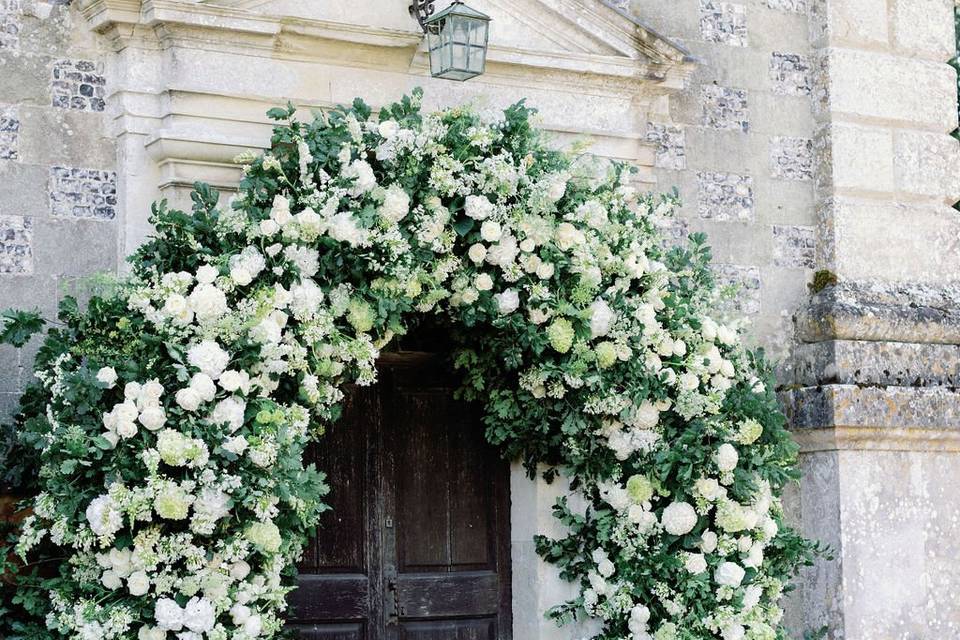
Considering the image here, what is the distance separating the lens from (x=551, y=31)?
5621 mm

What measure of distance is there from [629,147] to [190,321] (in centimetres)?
213

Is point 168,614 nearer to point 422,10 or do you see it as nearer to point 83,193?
point 83,193

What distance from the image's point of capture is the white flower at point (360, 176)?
4750mm

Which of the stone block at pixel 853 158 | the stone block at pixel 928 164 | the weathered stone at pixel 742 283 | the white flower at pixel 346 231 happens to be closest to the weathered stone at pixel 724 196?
the weathered stone at pixel 742 283

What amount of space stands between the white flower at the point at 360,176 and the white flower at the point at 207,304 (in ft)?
1.95

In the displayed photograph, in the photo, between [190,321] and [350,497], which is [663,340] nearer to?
[350,497]

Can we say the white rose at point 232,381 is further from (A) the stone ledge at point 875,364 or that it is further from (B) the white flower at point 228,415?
(A) the stone ledge at point 875,364

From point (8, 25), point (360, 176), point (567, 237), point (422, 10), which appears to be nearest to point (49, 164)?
point (8, 25)

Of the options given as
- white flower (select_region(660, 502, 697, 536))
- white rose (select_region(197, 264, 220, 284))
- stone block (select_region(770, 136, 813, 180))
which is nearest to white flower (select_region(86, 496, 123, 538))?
white rose (select_region(197, 264, 220, 284))

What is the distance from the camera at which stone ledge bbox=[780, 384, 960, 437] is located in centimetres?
582

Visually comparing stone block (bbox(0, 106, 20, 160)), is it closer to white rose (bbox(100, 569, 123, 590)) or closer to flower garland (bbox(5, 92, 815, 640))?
flower garland (bbox(5, 92, 815, 640))

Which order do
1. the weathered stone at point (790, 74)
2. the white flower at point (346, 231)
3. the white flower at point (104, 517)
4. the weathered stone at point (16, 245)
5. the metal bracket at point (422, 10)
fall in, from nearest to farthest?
the white flower at point (104, 517) < the white flower at point (346, 231) < the weathered stone at point (16, 245) < the metal bracket at point (422, 10) < the weathered stone at point (790, 74)

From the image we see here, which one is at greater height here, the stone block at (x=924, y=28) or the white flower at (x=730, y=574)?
the stone block at (x=924, y=28)

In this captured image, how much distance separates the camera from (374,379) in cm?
480
